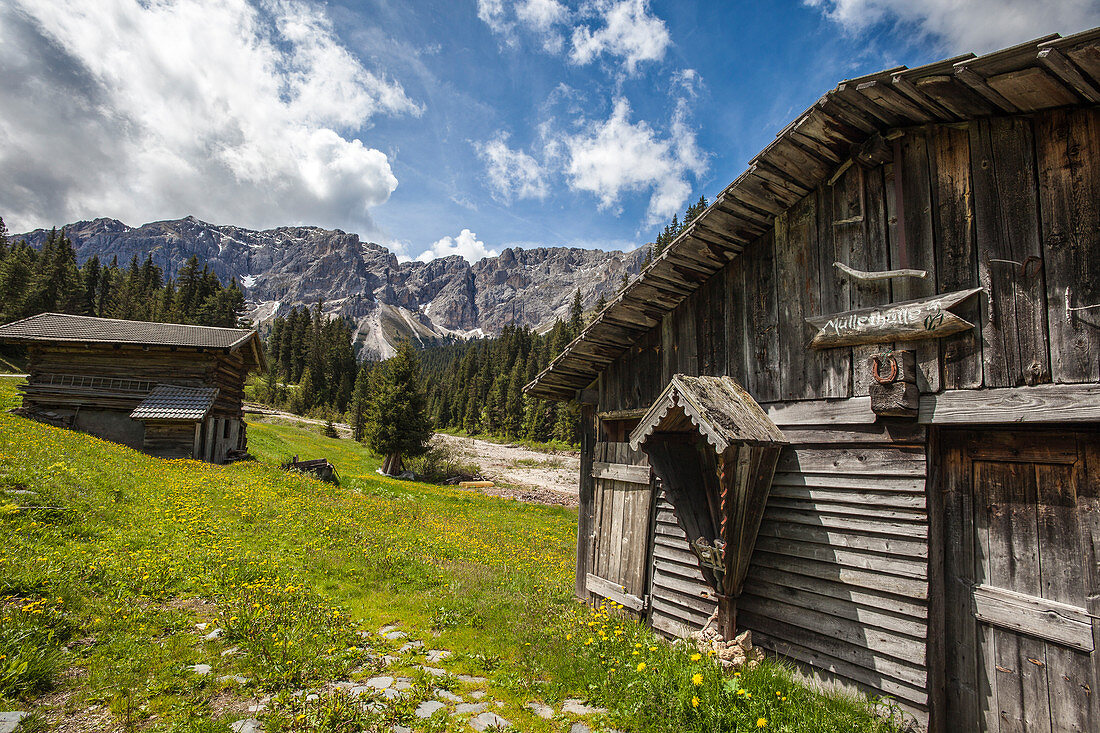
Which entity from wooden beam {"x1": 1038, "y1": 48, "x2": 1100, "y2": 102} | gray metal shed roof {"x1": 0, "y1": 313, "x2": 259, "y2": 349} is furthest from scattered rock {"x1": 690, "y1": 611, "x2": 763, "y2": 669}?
gray metal shed roof {"x1": 0, "y1": 313, "x2": 259, "y2": 349}

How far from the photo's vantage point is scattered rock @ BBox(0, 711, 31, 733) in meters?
3.48

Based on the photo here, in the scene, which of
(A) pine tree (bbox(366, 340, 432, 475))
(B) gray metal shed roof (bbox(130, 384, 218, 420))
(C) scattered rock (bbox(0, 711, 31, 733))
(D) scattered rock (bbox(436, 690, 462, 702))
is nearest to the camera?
(C) scattered rock (bbox(0, 711, 31, 733))

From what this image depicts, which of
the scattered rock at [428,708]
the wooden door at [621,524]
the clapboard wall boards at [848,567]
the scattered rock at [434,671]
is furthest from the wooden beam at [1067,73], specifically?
the scattered rock at [434,671]

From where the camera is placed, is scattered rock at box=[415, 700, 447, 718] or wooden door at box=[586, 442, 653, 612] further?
wooden door at box=[586, 442, 653, 612]

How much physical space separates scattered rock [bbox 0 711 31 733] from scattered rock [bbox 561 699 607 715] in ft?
14.6

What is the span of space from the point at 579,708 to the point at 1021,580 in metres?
4.28

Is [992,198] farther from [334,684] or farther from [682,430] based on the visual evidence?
[334,684]

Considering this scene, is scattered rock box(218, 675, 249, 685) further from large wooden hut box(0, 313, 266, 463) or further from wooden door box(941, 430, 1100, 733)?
large wooden hut box(0, 313, 266, 463)

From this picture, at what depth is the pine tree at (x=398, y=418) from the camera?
35.8m

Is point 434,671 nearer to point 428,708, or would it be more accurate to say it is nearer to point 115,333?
point 428,708

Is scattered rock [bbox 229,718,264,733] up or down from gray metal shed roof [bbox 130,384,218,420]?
down

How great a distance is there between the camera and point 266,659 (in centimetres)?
516

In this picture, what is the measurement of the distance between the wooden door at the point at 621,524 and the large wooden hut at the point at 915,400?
935 millimetres

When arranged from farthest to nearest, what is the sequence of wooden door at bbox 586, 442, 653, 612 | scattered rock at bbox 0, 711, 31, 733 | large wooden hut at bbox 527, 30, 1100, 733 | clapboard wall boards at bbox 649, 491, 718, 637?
wooden door at bbox 586, 442, 653, 612 → clapboard wall boards at bbox 649, 491, 718, 637 → large wooden hut at bbox 527, 30, 1100, 733 → scattered rock at bbox 0, 711, 31, 733
